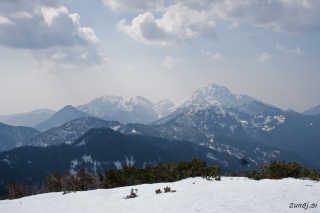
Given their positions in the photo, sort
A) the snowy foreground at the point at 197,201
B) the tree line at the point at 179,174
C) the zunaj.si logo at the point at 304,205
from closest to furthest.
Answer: the zunaj.si logo at the point at 304,205 < the snowy foreground at the point at 197,201 < the tree line at the point at 179,174

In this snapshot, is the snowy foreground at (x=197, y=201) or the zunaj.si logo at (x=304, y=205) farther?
the snowy foreground at (x=197, y=201)

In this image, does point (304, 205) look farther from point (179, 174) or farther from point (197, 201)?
point (179, 174)

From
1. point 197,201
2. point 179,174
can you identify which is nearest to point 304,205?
point 197,201

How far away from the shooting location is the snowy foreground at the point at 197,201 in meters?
14.8

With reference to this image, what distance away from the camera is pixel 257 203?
15.0 m

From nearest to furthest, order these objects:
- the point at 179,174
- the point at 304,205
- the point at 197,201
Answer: the point at 304,205 → the point at 197,201 → the point at 179,174

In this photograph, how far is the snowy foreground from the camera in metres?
14.8

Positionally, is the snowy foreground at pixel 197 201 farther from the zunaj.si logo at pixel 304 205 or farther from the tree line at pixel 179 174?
the tree line at pixel 179 174

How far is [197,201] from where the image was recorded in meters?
16.5

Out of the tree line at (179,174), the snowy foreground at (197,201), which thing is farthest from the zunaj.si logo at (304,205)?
the tree line at (179,174)

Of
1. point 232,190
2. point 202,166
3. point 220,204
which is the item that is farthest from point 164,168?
point 220,204

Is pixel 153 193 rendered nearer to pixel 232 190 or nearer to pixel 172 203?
pixel 172 203

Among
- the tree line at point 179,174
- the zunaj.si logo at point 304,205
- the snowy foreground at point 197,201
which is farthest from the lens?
the tree line at point 179,174

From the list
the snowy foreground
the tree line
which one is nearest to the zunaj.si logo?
the snowy foreground
